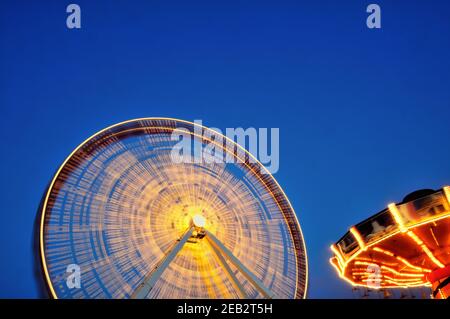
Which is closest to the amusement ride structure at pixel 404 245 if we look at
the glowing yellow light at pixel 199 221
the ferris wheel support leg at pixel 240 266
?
the ferris wheel support leg at pixel 240 266

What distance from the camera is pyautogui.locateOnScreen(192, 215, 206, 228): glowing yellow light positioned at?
29.0 feet

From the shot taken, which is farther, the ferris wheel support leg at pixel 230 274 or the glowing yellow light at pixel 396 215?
the glowing yellow light at pixel 396 215

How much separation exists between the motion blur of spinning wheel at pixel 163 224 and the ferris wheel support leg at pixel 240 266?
0.08ft

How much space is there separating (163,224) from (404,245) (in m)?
8.05

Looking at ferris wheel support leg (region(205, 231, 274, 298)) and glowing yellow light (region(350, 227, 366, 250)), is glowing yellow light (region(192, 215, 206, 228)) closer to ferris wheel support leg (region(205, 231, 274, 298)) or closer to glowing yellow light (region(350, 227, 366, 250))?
ferris wheel support leg (region(205, 231, 274, 298))

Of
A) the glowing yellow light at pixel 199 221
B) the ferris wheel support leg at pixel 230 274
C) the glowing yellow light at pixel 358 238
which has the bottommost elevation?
the ferris wheel support leg at pixel 230 274

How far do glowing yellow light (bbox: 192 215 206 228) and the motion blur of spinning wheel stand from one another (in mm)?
23

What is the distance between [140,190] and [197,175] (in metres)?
1.69

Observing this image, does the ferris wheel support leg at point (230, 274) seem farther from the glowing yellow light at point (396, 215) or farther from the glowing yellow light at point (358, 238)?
the glowing yellow light at point (396, 215)

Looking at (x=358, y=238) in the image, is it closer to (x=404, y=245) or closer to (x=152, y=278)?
(x=404, y=245)

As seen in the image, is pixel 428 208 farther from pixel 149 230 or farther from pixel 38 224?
pixel 38 224

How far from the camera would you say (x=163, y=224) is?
28.4 ft

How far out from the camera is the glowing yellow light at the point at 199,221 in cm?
883

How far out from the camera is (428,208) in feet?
35.8
